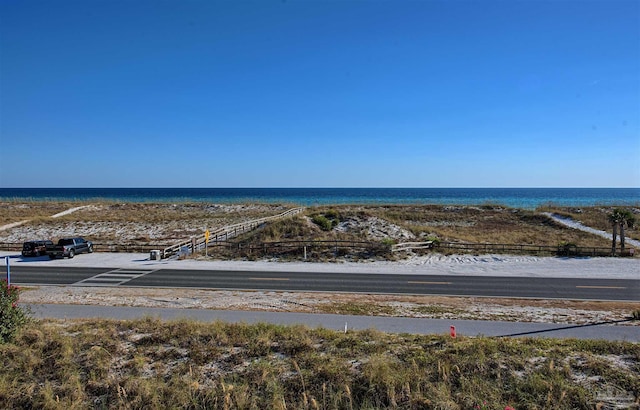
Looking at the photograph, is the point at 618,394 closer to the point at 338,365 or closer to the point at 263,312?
the point at 338,365

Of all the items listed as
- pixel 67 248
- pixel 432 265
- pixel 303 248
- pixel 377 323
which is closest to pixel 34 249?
pixel 67 248

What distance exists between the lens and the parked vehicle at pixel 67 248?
29794 mm

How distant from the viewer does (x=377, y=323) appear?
13.1m

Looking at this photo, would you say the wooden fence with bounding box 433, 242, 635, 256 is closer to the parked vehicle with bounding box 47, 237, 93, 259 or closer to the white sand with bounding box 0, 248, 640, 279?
the white sand with bounding box 0, 248, 640, 279

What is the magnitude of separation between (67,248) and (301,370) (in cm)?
2925

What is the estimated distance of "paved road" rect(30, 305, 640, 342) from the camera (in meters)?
12.1

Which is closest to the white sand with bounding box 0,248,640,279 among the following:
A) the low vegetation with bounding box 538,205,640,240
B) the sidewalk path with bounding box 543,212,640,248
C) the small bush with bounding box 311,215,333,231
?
the sidewalk path with bounding box 543,212,640,248

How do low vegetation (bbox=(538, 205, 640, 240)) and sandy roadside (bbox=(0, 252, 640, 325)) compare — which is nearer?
sandy roadside (bbox=(0, 252, 640, 325))

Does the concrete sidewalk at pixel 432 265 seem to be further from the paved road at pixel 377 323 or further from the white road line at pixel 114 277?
the paved road at pixel 377 323

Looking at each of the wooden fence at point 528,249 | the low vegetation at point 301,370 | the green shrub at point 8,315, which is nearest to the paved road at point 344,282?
the wooden fence at point 528,249

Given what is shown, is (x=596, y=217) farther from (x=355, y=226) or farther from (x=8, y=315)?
(x=8, y=315)

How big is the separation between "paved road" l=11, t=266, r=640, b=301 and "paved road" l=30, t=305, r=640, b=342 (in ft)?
18.0

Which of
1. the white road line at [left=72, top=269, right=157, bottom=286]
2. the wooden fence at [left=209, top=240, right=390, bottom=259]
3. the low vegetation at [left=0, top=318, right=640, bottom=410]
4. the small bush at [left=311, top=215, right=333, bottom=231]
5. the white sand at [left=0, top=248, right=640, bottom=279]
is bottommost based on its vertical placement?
the white sand at [left=0, top=248, right=640, bottom=279]

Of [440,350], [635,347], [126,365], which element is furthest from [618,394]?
[126,365]
